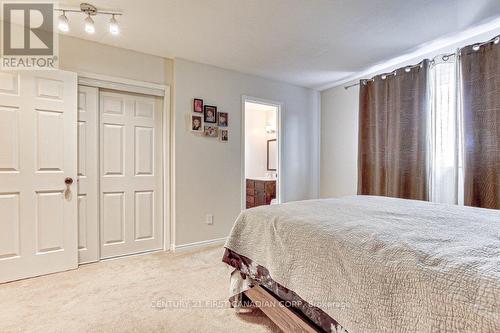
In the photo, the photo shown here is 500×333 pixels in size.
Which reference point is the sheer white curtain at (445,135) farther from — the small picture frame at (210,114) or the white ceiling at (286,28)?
the small picture frame at (210,114)

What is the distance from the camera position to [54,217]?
240 centimetres

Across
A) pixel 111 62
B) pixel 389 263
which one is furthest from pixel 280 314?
pixel 111 62

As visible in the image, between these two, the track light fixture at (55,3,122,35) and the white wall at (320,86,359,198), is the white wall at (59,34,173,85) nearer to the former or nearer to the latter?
the track light fixture at (55,3,122,35)

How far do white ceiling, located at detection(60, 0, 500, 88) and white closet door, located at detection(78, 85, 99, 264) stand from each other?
0.67 meters

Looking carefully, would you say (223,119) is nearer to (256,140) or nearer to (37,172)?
(37,172)

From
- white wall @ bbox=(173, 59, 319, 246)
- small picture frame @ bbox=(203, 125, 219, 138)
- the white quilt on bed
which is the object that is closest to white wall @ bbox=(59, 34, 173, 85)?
white wall @ bbox=(173, 59, 319, 246)

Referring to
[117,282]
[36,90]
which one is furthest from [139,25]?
[117,282]

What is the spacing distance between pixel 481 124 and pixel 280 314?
2.41m

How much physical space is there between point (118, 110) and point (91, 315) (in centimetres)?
202

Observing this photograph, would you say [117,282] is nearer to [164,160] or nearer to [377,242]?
[164,160]

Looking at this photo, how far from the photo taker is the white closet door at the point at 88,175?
257 centimetres

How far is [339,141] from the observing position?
3.85m

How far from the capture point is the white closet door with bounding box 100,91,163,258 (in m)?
2.74

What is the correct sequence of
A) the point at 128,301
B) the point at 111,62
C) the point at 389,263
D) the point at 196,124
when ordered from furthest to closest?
the point at 196,124, the point at 111,62, the point at 128,301, the point at 389,263
